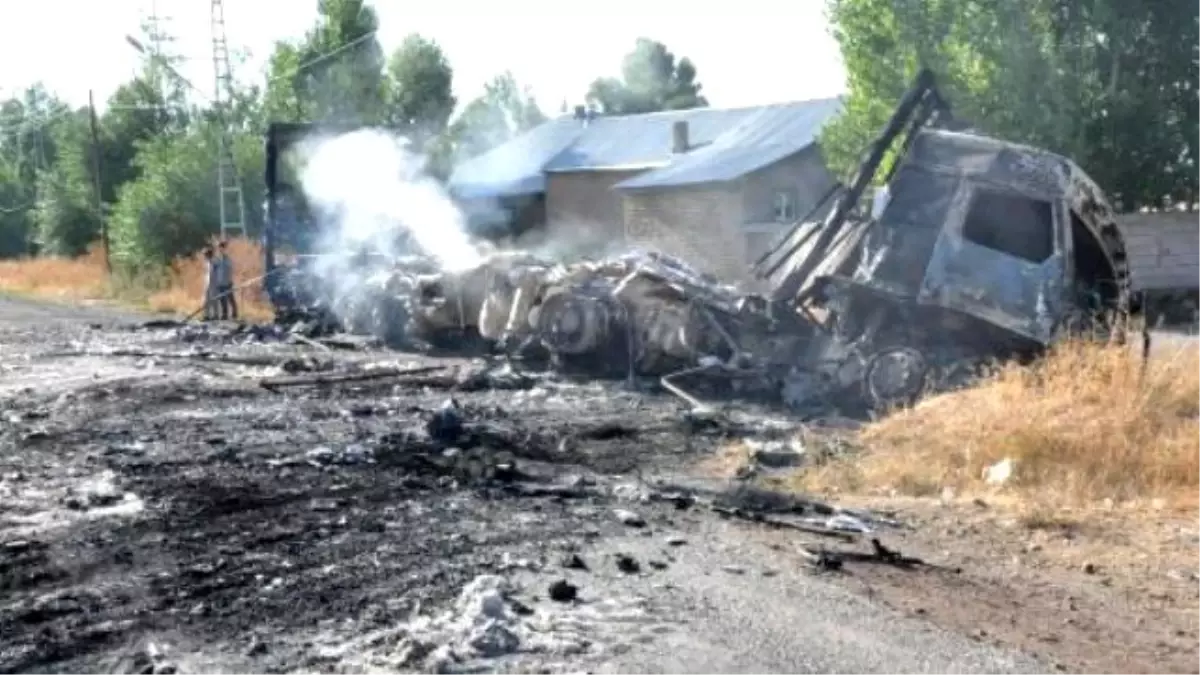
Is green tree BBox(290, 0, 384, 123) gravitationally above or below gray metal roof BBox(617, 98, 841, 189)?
above

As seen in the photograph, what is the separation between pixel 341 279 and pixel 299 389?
839 cm

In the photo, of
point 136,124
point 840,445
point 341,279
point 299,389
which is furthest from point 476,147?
point 840,445

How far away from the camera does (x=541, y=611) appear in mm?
6816

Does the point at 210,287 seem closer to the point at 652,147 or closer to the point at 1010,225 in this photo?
the point at 1010,225

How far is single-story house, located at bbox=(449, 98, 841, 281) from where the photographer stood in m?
39.4

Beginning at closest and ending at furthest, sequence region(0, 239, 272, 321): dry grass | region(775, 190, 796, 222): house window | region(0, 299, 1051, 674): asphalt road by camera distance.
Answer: region(0, 299, 1051, 674): asphalt road → region(0, 239, 272, 321): dry grass → region(775, 190, 796, 222): house window

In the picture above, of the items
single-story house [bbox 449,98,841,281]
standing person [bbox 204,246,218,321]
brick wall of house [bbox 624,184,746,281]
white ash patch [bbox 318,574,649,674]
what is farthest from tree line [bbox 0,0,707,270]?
white ash patch [bbox 318,574,649,674]

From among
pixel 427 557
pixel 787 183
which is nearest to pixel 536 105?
pixel 787 183

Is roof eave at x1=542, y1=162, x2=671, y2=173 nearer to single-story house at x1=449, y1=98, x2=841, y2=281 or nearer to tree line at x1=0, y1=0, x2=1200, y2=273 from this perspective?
single-story house at x1=449, y1=98, x2=841, y2=281

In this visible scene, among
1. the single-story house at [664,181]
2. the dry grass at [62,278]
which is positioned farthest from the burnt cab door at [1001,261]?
the dry grass at [62,278]

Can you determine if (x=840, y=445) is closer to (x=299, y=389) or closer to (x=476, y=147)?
(x=299, y=389)

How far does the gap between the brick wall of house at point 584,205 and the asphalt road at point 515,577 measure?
1388 inches

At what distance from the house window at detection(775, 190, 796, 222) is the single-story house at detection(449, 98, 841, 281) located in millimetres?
25

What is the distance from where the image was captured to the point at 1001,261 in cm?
1538
